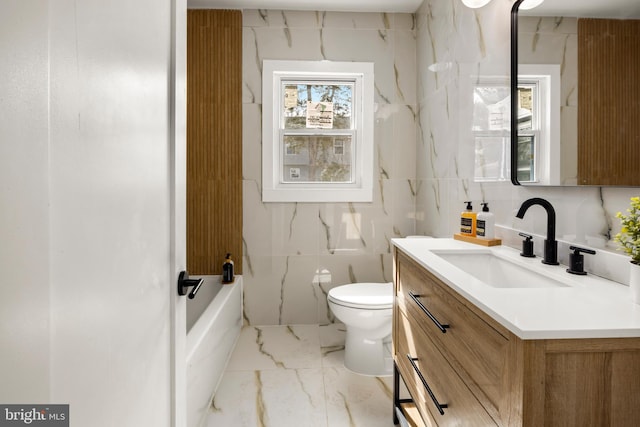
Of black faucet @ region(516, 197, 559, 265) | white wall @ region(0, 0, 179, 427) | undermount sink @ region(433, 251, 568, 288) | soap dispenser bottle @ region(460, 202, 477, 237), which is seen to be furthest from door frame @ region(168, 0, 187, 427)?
soap dispenser bottle @ region(460, 202, 477, 237)

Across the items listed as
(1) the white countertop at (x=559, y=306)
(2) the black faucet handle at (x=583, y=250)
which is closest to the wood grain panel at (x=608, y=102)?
(2) the black faucet handle at (x=583, y=250)

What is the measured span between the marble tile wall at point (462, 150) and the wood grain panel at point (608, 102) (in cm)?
7

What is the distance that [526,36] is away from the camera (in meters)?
1.52

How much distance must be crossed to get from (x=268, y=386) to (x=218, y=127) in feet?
6.21

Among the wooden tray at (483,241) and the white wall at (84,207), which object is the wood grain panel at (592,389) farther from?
the wooden tray at (483,241)

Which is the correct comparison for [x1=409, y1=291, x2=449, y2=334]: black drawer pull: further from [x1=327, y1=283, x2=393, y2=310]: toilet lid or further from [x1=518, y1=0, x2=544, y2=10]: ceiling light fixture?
[x1=518, y1=0, x2=544, y2=10]: ceiling light fixture

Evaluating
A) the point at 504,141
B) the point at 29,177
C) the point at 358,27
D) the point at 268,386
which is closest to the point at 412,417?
the point at 268,386

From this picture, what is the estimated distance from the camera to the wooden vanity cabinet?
2.32ft

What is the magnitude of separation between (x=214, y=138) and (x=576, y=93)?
7.71 ft

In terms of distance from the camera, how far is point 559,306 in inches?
33.4

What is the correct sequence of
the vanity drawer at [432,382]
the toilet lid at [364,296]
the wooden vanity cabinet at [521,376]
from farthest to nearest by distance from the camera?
the toilet lid at [364,296]
the vanity drawer at [432,382]
the wooden vanity cabinet at [521,376]

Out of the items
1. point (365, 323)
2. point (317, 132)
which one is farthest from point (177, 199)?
point (317, 132)

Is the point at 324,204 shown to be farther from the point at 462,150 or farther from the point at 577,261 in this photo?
the point at 577,261

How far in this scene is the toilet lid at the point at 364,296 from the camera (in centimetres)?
211
